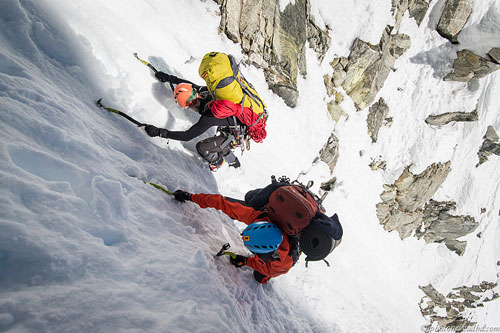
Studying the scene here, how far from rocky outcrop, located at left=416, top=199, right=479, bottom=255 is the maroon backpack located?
1643cm

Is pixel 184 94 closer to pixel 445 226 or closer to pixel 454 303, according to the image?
pixel 445 226

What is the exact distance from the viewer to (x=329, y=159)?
429 inches

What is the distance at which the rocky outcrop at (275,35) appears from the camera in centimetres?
725

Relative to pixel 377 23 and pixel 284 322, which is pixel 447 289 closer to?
pixel 377 23

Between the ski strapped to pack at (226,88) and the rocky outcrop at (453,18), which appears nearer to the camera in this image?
the ski strapped to pack at (226,88)

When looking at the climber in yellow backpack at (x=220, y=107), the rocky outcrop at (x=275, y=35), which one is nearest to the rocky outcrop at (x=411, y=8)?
the rocky outcrop at (x=275, y=35)

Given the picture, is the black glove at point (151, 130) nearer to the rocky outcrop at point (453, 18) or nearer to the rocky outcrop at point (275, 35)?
the rocky outcrop at point (275, 35)

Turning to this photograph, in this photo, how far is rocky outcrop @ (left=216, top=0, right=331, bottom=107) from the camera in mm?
7246

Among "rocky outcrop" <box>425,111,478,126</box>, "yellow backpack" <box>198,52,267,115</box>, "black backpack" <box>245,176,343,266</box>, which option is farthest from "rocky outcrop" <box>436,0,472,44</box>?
"black backpack" <box>245,176,343,266</box>

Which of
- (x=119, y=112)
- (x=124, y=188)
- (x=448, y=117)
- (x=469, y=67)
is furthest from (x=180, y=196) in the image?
(x=469, y=67)

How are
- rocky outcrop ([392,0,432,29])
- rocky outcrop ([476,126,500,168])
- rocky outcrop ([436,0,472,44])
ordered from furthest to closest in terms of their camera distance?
1. rocky outcrop ([476,126,500,168])
2. rocky outcrop ([436,0,472,44])
3. rocky outcrop ([392,0,432,29])

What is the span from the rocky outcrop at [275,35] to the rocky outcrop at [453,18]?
876 centimetres

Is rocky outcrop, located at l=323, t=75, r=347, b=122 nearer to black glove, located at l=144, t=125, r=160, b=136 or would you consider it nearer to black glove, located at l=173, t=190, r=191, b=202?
black glove, located at l=144, t=125, r=160, b=136

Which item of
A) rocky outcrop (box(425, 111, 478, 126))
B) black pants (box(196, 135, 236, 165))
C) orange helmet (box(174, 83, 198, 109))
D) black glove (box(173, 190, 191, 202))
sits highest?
rocky outcrop (box(425, 111, 478, 126))
